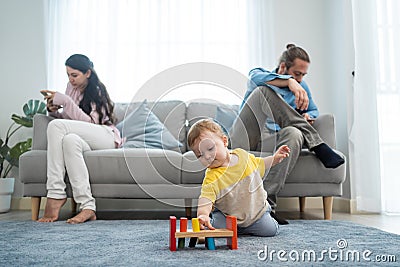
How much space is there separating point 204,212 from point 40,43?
2774mm

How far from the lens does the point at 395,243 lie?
60.9 inches

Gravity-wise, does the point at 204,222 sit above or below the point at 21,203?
above

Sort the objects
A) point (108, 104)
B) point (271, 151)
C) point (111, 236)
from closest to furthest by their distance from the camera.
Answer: point (111, 236) → point (271, 151) → point (108, 104)

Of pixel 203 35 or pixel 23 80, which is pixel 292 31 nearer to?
pixel 203 35

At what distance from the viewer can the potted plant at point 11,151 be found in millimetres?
3250

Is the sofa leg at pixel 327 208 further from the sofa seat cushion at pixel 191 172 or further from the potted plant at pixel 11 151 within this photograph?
the potted plant at pixel 11 151

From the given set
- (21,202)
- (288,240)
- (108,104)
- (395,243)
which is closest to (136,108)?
(108,104)

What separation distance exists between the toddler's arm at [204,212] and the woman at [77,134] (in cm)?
96

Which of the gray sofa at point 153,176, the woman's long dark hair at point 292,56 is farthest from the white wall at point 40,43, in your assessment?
the gray sofa at point 153,176

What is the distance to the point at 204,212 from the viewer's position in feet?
4.88

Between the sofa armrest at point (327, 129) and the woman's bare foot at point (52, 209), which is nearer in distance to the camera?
the woman's bare foot at point (52, 209)

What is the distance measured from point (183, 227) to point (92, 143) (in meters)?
1.28

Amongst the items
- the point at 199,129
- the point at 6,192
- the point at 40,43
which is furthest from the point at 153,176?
the point at 40,43

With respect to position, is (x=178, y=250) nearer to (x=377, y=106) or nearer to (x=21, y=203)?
(x=377, y=106)
